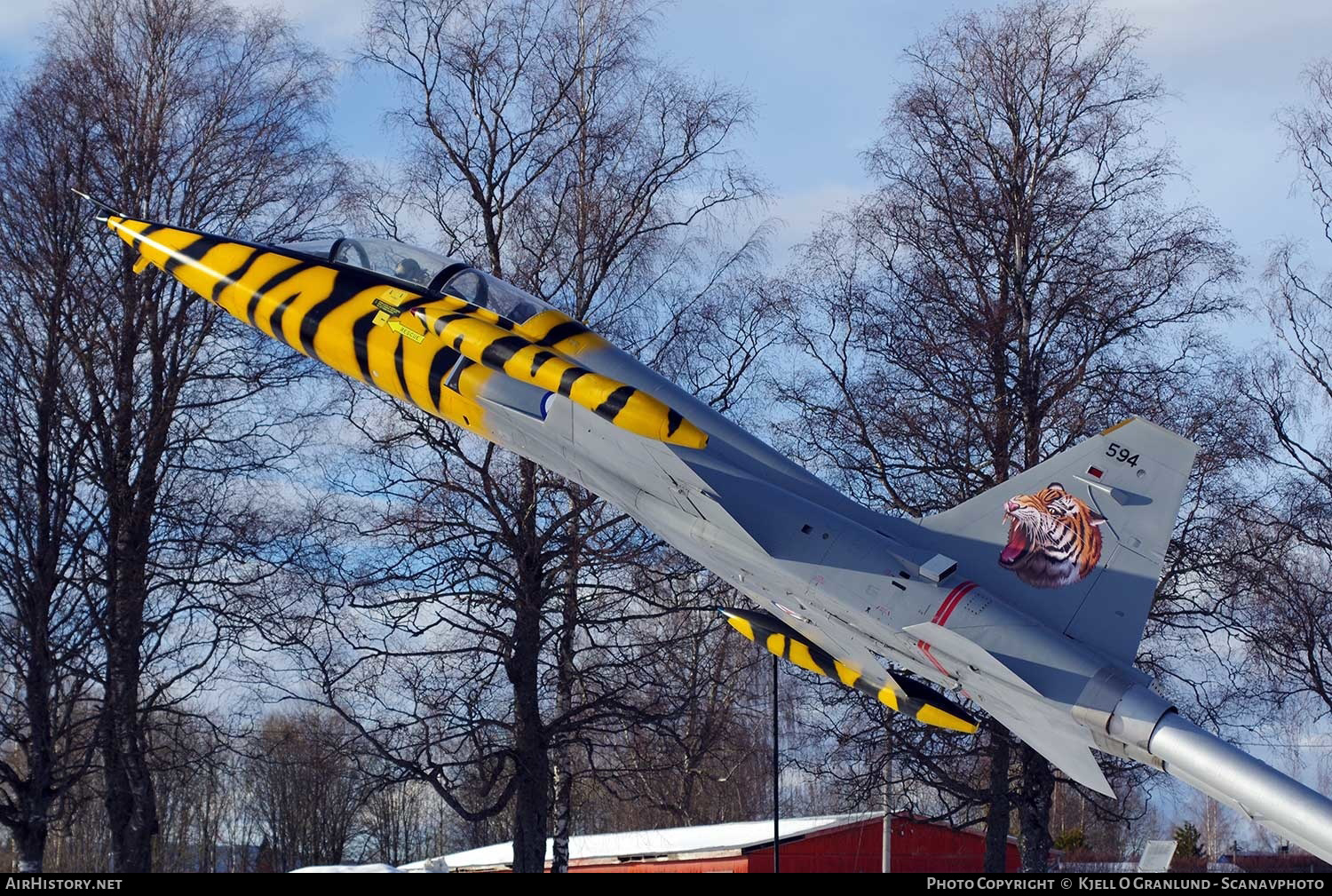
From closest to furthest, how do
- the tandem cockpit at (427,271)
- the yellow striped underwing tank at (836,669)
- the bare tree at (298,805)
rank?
the tandem cockpit at (427,271)
the yellow striped underwing tank at (836,669)
the bare tree at (298,805)

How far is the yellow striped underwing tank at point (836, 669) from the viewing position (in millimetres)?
12117

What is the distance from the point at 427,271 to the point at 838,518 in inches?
184

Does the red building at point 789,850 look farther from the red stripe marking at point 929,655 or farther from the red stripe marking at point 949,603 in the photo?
the red stripe marking at point 949,603

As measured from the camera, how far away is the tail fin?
10.8 metres

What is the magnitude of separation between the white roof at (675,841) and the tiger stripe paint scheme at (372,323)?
1074cm

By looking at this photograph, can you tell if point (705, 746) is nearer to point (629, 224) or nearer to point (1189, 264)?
point (629, 224)

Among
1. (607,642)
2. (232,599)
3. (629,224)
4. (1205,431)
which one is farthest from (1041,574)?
(232,599)

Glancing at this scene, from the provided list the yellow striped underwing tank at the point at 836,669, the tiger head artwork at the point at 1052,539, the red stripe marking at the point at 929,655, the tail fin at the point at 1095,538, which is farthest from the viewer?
the yellow striped underwing tank at the point at 836,669

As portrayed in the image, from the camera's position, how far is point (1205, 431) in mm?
15828

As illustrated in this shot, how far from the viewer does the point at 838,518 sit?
36.6 feet

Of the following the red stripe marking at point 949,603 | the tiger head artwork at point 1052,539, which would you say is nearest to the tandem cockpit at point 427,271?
the red stripe marking at point 949,603

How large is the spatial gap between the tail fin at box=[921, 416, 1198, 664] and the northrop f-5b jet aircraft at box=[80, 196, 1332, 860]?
0.02 metres

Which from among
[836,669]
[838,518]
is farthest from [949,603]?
[836,669]

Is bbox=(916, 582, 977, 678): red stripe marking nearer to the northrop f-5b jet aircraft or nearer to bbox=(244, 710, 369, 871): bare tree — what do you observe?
the northrop f-5b jet aircraft
